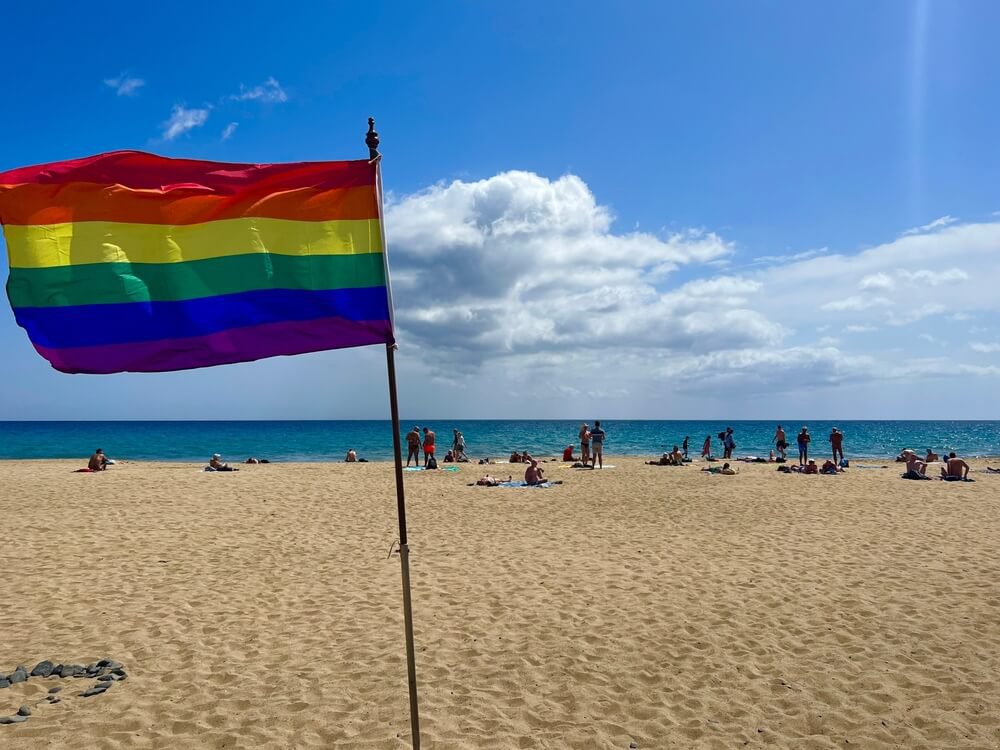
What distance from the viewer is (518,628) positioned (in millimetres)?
7262

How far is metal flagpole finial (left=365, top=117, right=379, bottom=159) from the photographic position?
4414 mm

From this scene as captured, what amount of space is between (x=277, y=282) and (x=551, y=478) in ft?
64.8

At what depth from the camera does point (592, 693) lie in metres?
5.68

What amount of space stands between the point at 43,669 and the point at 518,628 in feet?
15.9

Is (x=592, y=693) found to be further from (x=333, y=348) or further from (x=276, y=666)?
(x=333, y=348)

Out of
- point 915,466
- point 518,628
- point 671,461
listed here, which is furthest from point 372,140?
point 671,461

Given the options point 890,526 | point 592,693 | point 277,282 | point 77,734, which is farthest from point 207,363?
point 890,526

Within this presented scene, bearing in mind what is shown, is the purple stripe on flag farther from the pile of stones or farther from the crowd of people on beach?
the crowd of people on beach

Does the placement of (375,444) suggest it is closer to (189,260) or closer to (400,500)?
(189,260)

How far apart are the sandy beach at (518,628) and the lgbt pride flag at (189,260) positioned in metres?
3.15

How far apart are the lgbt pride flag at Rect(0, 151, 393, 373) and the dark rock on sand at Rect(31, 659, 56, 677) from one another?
3.70m

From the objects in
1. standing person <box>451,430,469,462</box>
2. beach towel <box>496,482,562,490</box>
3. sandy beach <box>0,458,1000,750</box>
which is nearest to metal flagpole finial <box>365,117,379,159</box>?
sandy beach <box>0,458,1000,750</box>

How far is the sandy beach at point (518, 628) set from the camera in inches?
203

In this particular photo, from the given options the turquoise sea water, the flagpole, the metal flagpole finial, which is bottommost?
the turquoise sea water
